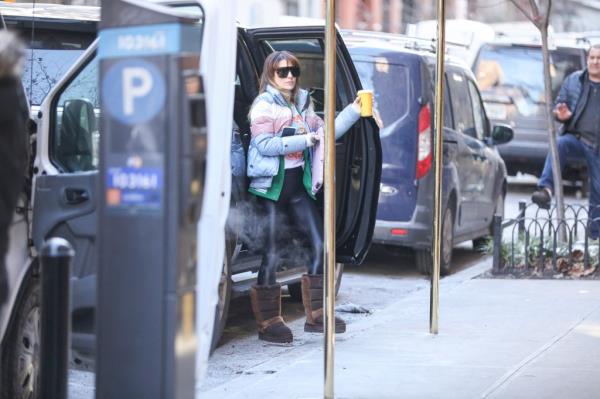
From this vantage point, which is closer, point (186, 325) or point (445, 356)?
point (186, 325)

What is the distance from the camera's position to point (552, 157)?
1250 cm

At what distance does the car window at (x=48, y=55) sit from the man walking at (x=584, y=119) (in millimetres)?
5652

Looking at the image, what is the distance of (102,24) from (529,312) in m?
5.36

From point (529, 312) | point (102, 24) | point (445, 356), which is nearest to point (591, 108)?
point (529, 312)

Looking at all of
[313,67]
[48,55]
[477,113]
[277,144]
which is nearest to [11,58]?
[48,55]

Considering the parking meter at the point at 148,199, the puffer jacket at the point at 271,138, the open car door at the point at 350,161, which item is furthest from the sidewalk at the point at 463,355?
the parking meter at the point at 148,199

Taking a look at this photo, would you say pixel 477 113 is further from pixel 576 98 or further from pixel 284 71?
pixel 284 71

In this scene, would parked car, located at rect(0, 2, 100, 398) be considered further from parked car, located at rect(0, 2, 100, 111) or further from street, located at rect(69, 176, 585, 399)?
street, located at rect(69, 176, 585, 399)

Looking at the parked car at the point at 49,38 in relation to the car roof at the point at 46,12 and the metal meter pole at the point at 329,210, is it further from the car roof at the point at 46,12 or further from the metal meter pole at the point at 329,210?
the metal meter pole at the point at 329,210

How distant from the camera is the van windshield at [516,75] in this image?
69.4ft

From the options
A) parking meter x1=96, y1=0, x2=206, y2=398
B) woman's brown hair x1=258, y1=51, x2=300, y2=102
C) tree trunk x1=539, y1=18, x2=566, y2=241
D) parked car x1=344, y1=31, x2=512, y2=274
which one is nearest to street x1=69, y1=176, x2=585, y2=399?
parked car x1=344, y1=31, x2=512, y2=274

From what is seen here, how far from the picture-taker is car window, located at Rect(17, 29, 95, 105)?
7.86 m

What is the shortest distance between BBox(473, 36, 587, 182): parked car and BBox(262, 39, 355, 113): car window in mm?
11049

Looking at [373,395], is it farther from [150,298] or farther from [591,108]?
[591,108]
